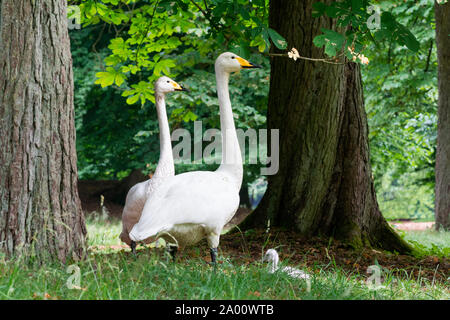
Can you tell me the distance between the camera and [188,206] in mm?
4441

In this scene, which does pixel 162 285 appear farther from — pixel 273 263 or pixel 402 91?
pixel 402 91

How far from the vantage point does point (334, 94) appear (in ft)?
23.2

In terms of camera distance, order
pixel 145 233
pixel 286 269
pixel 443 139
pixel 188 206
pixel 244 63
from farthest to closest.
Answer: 1. pixel 443 139
2. pixel 244 63
3. pixel 286 269
4. pixel 188 206
5. pixel 145 233

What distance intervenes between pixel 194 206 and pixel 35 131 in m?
1.44

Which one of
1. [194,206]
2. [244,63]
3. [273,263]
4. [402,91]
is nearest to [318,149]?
[244,63]

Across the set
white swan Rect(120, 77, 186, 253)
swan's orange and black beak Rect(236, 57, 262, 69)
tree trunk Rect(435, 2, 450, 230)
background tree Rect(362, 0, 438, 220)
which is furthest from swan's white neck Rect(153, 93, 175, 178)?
background tree Rect(362, 0, 438, 220)

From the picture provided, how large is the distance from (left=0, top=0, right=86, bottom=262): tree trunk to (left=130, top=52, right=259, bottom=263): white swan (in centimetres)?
72

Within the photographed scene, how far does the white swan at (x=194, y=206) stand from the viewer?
4391mm

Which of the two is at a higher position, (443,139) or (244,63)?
(244,63)

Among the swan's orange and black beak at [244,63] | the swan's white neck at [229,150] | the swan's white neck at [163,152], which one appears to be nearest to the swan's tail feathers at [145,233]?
the swan's white neck at [229,150]

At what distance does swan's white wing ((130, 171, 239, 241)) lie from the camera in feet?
14.4

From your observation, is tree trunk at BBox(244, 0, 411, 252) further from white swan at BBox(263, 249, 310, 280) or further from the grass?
the grass

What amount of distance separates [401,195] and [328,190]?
2502 centimetres

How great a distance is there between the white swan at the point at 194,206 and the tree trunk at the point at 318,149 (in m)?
2.44
